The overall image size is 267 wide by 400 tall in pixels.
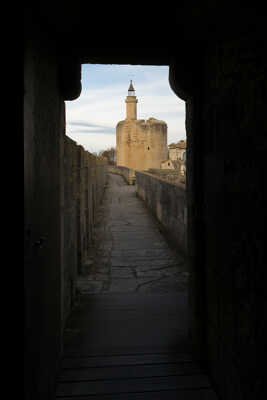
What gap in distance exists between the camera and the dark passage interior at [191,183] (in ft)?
4.73

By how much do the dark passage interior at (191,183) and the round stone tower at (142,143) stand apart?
32614 millimetres

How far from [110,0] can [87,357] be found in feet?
7.79

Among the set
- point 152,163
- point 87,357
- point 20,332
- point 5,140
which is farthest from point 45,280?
point 152,163

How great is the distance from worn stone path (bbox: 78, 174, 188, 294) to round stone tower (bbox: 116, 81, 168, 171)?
1077 inches

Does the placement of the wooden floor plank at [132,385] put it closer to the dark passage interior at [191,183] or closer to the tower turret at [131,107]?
the dark passage interior at [191,183]

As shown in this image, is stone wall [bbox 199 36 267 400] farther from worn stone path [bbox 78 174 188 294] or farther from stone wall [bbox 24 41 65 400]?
worn stone path [bbox 78 174 188 294]

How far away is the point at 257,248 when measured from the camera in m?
1.44

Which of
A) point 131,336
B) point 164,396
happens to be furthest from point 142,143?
point 164,396

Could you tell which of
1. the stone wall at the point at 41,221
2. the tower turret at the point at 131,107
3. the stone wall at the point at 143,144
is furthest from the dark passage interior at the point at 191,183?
the tower turret at the point at 131,107

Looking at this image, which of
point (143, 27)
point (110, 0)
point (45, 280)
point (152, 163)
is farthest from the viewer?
point (152, 163)

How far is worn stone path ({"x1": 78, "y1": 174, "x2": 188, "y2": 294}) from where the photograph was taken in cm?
399

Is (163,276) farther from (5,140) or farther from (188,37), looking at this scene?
(5,140)

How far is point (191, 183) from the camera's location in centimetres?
246

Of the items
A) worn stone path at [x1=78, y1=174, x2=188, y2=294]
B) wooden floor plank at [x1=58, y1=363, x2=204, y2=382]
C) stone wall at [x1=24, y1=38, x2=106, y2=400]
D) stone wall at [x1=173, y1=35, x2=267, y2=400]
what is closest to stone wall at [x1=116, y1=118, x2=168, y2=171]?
worn stone path at [x1=78, y1=174, x2=188, y2=294]
